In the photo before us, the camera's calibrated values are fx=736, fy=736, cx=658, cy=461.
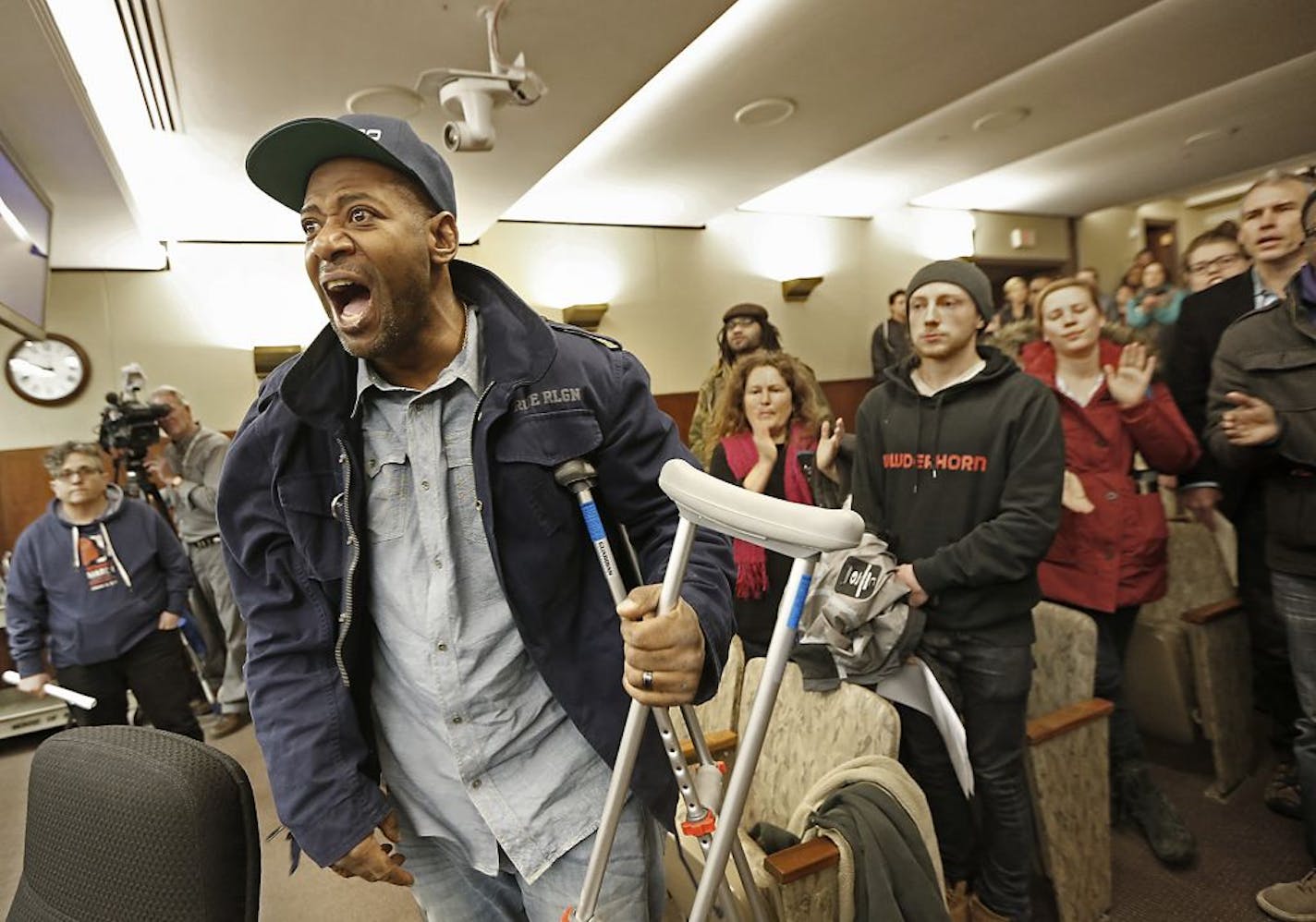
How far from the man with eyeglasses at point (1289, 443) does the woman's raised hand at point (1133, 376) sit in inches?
10.1

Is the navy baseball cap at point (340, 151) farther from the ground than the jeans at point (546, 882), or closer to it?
farther from the ground

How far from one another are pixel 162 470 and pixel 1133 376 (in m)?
4.31

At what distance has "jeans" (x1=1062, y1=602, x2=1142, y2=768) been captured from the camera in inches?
84.6

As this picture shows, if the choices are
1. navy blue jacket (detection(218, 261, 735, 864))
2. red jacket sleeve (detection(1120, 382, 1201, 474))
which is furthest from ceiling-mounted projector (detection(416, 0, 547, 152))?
red jacket sleeve (detection(1120, 382, 1201, 474))

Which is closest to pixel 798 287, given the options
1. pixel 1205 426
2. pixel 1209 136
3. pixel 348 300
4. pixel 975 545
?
pixel 1209 136

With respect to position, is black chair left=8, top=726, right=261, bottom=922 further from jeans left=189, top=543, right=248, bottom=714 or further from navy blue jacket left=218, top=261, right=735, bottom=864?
jeans left=189, top=543, right=248, bottom=714

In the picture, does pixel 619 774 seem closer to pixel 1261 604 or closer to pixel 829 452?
pixel 829 452

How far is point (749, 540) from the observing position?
29.2 inches

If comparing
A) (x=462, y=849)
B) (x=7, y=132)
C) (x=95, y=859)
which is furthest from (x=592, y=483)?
(x=7, y=132)

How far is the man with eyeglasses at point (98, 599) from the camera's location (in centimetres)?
297

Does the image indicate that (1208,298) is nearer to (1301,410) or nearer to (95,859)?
(1301,410)

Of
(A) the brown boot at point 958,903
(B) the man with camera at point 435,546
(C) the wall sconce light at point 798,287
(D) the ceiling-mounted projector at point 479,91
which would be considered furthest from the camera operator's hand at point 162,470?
(C) the wall sconce light at point 798,287

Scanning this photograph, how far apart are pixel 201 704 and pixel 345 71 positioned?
3456 mm

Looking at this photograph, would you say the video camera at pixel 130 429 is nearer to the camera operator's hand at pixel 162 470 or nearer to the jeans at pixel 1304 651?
the camera operator's hand at pixel 162 470
